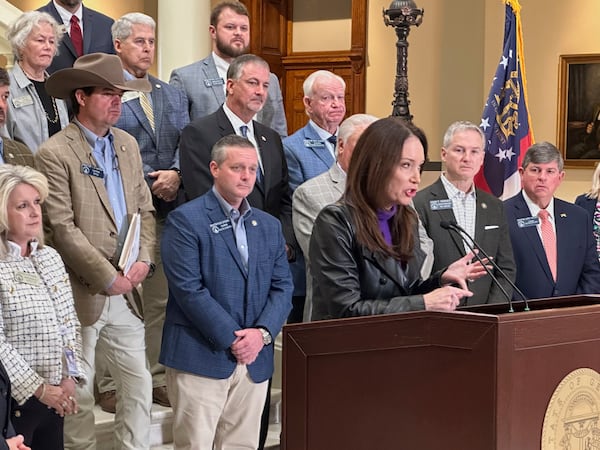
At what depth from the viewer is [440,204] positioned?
14.1 feet

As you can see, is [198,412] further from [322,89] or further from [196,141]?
[322,89]

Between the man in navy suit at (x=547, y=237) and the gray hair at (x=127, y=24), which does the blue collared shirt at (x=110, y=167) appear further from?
the man in navy suit at (x=547, y=237)

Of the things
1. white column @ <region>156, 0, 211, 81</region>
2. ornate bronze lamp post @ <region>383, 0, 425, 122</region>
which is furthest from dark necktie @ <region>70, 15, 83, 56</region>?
ornate bronze lamp post @ <region>383, 0, 425, 122</region>

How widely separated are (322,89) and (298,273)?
899mm

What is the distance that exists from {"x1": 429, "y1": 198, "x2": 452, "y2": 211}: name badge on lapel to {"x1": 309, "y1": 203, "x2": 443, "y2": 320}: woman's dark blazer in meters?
1.32

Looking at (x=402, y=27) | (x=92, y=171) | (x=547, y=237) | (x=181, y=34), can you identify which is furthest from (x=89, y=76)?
(x=402, y=27)

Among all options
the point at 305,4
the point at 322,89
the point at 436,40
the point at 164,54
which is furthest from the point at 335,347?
the point at 305,4

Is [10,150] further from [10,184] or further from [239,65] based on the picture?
[239,65]

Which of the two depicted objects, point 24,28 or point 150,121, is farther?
point 150,121

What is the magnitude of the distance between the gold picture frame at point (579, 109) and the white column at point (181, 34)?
3.59 m

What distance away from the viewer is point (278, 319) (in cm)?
385

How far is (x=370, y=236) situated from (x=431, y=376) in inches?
22.5

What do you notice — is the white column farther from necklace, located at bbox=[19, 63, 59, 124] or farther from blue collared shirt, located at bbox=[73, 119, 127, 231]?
blue collared shirt, located at bbox=[73, 119, 127, 231]

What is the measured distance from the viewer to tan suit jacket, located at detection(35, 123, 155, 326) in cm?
382
